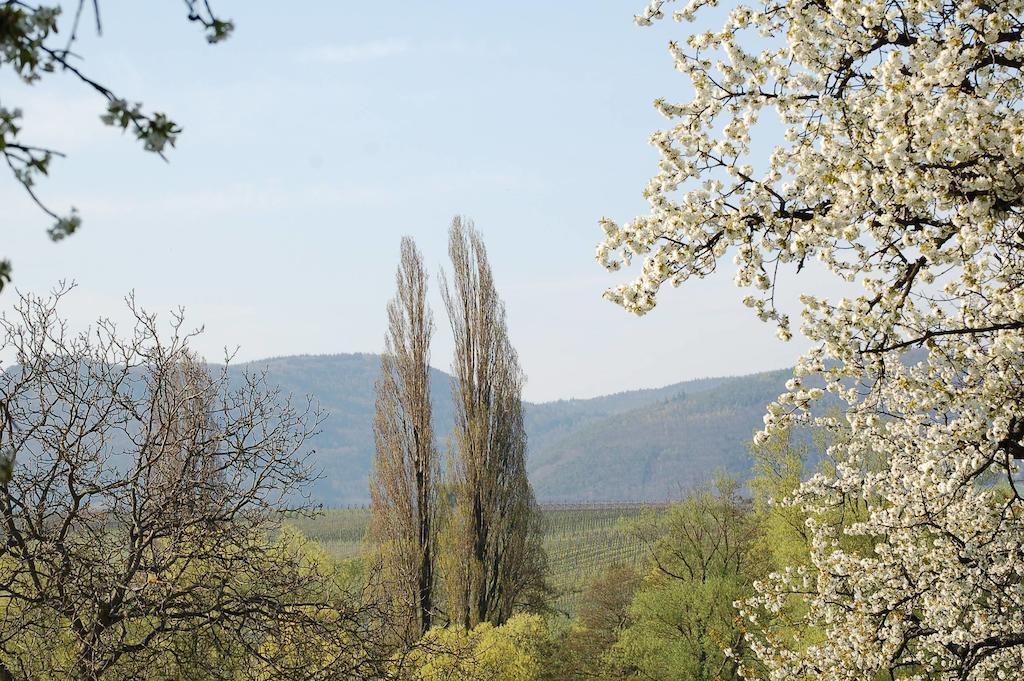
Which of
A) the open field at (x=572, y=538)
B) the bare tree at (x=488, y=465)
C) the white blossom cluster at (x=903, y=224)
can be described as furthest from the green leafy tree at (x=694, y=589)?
the open field at (x=572, y=538)

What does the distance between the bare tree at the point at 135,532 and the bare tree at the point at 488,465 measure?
14.0m

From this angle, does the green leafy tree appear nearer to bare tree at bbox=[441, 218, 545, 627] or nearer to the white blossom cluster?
bare tree at bbox=[441, 218, 545, 627]

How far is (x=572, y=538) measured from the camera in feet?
291

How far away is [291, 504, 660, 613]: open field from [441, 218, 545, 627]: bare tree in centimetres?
4253

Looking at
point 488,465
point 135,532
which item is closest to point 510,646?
point 488,465

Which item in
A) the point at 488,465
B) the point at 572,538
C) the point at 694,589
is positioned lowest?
the point at 572,538

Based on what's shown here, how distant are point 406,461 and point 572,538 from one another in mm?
69486

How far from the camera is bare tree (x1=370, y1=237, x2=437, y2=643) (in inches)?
816

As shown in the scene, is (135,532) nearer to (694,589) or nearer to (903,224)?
(903,224)

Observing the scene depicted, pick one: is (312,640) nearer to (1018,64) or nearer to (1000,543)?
(1000,543)

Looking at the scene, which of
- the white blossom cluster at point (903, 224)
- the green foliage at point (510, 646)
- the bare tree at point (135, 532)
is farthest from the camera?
the green foliage at point (510, 646)

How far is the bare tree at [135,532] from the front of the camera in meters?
6.36

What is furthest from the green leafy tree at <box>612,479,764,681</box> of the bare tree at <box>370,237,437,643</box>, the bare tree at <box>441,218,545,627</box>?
the bare tree at <box>370,237,437,643</box>

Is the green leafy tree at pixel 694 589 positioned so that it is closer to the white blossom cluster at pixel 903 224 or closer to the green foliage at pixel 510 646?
the green foliage at pixel 510 646
